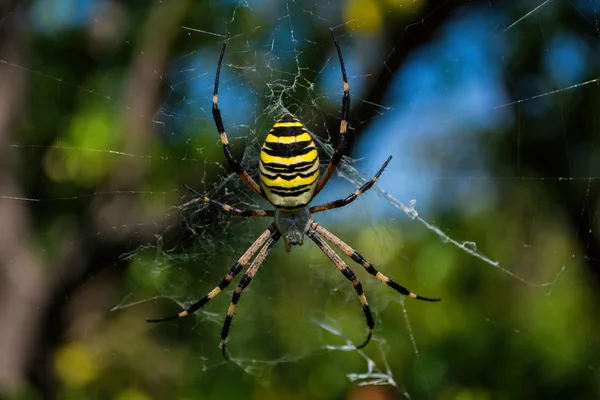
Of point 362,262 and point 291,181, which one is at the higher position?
point 291,181

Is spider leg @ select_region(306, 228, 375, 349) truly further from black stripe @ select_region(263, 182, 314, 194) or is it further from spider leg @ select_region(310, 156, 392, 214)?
black stripe @ select_region(263, 182, 314, 194)

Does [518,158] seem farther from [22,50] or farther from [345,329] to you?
[22,50]

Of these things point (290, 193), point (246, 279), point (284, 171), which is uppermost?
point (284, 171)

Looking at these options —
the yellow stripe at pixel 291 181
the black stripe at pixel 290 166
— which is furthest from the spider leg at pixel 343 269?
the black stripe at pixel 290 166

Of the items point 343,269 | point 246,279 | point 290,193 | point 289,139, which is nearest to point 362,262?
point 343,269

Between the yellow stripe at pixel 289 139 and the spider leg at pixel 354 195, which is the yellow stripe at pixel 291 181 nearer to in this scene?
the yellow stripe at pixel 289 139

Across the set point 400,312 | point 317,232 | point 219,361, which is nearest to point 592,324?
point 400,312

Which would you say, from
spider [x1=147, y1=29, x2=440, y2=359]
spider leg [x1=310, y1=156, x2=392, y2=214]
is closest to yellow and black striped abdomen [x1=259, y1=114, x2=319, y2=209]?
spider [x1=147, y1=29, x2=440, y2=359]

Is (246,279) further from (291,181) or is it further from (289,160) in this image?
(289,160)
